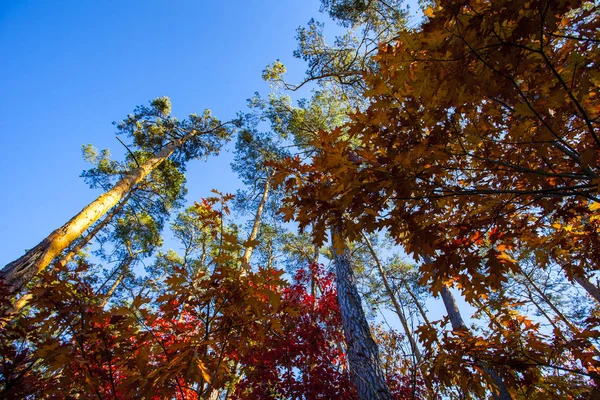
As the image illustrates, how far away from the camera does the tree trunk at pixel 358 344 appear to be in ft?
10.9

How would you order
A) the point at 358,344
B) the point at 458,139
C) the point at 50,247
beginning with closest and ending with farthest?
the point at 458,139, the point at 358,344, the point at 50,247

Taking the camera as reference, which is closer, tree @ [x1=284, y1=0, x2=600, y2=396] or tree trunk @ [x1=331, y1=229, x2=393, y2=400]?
tree @ [x1=284, y1=0, x2=600, y2=396]

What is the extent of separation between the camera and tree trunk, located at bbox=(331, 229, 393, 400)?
333 cm

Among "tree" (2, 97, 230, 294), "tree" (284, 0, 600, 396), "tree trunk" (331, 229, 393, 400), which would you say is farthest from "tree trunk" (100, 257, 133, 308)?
"tree" (284, 0, 600, 396)

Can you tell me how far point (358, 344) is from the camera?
3859 millimetres

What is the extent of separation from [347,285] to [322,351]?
3.79 ft

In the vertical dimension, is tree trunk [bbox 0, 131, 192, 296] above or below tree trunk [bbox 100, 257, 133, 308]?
below

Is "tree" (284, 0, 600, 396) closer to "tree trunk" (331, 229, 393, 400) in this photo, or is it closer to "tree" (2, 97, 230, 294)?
"tree trunk" (331, 229, 393, 400)

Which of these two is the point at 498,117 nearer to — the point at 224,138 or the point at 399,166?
the point at 399,166

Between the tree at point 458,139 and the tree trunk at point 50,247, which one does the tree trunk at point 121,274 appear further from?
the tree at point 458,139

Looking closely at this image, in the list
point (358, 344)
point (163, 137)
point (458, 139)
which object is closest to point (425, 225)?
point (458, 139)

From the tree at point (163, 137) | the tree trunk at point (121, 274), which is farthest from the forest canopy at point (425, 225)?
the tree trunk at point (121, 274)

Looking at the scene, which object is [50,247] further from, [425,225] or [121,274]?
[121,274]

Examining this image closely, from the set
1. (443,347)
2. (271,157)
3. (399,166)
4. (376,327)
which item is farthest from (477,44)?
(376,327)
